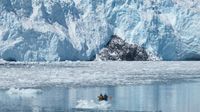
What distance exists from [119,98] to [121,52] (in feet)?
162

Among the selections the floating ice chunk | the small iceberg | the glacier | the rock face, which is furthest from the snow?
the rock face

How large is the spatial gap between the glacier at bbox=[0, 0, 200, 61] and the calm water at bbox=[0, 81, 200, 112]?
30471 millimetres

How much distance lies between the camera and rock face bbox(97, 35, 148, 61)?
67156 millimetres

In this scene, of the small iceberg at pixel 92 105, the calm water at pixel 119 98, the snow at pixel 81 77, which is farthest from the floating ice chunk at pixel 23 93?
the snow at pixel 81 77

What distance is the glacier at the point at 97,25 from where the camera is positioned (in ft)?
188

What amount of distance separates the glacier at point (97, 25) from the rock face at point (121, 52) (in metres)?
1.70

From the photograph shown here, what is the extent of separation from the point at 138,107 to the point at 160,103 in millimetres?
1684

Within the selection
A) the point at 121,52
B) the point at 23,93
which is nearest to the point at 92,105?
the point at 23,93

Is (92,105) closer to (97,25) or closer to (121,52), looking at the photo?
(97,25)

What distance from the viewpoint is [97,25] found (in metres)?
64.4

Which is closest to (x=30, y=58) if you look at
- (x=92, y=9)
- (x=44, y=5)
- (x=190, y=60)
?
(x=44, y=5)

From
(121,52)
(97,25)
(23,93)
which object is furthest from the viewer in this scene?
(121,52)

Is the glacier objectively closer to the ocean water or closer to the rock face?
the rock face

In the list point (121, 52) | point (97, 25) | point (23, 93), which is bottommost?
point (121, 52)
